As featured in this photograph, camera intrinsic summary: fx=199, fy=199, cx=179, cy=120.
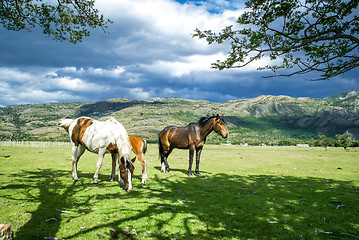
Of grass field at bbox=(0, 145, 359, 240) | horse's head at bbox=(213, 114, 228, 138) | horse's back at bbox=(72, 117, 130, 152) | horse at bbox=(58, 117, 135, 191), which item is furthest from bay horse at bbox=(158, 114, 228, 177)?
horse's back at bbox=(72, 117, 130, 152)

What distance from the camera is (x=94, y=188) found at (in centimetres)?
1005

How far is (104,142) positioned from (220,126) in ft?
28.3

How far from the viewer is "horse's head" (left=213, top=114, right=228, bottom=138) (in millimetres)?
15258

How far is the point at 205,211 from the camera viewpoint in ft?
24.3

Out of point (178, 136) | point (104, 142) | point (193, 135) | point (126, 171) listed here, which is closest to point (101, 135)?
point (104, 142)

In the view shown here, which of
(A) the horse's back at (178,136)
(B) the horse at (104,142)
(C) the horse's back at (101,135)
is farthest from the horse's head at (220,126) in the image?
(C) the horse's back at (101,135)

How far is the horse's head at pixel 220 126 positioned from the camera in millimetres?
15258

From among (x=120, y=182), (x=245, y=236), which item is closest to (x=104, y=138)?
(x=120, y=182)

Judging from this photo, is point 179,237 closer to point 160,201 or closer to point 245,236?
point 245,236

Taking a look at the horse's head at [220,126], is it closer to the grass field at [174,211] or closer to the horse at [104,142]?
the grass field at [174,211]

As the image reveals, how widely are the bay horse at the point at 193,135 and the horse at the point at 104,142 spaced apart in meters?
5.51

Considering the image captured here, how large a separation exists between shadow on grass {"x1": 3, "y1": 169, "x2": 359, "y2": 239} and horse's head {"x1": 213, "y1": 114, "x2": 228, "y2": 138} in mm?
4812

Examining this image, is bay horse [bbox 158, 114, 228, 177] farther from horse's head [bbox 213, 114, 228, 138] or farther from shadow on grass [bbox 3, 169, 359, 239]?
shadow on grass [bbox 3, 169, 359, 239]

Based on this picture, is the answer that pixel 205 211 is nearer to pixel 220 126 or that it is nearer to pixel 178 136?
pixel 220 126
